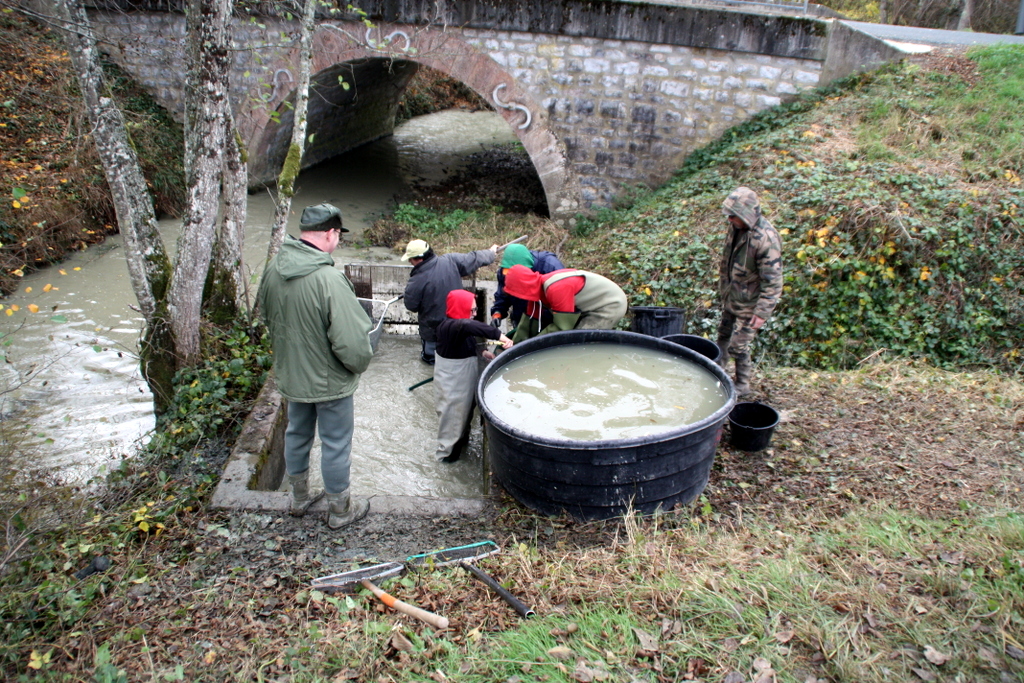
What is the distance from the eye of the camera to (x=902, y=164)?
788cm

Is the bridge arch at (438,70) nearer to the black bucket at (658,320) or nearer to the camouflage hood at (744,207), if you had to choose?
the black bucket at (658,320)

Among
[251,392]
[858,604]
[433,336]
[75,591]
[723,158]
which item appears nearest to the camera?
[858,604]

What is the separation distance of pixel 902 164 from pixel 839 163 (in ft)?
2.26

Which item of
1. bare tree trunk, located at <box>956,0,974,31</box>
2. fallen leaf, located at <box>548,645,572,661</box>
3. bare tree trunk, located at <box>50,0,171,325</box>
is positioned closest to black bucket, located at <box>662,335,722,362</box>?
fallen leaf, located at <box>548,645,572,661</box>

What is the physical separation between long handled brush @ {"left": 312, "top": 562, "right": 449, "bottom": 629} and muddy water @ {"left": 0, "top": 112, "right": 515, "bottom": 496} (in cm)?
134

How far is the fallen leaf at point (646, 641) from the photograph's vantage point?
293 centimetres

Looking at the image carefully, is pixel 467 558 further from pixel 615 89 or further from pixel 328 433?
pixel 615 89

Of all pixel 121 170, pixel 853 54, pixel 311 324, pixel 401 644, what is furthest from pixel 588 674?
pixel 853 54

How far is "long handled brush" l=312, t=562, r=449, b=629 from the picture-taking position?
3.17 m

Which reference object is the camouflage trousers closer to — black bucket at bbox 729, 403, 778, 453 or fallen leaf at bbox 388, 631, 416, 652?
black bucket at bbox 729, 403, 778, 453

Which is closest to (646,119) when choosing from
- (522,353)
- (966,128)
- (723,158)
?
(723,158)

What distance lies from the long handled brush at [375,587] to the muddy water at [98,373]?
1338 millimetres

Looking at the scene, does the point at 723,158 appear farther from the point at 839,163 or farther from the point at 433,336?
the point at 433,336

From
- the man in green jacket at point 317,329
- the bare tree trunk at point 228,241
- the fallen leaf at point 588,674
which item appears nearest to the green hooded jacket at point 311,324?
the man in green jacket at point 317,329
